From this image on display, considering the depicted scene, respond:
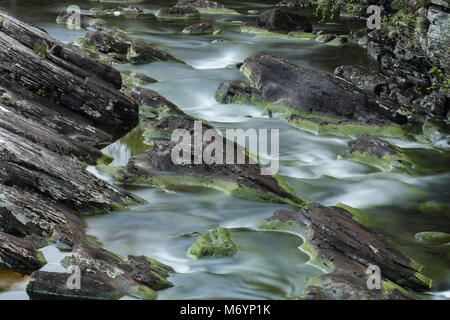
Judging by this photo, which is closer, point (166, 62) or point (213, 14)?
point (166, 62)

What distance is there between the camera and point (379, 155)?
15.4 meters

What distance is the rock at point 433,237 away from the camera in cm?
1141

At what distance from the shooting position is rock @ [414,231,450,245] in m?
11.4

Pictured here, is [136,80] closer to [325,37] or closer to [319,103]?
[319,103]

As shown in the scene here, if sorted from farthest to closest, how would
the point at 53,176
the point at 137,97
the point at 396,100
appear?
the point at 396,100 < the point at 137,97 < the point at 53,176

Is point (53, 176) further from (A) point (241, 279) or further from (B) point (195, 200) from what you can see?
(A) point (241, 279)

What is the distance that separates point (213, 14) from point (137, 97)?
18.4 m

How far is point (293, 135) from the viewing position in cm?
1722

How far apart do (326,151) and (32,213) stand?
8.62 m

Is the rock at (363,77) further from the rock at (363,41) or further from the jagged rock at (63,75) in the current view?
the jagged rock at (63,75)
